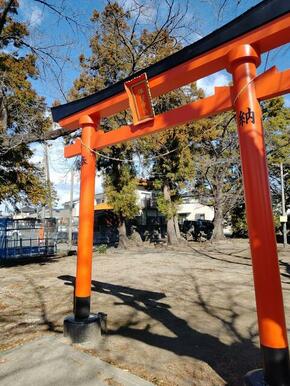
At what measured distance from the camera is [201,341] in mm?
4934

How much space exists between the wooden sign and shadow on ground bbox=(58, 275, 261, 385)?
3210 millimetres

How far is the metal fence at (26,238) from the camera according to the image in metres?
16.8

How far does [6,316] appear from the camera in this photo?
644cm

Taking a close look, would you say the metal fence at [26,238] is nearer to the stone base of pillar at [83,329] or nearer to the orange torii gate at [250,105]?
the stone base of pillar at [83,329]

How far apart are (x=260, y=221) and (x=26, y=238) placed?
652 inches

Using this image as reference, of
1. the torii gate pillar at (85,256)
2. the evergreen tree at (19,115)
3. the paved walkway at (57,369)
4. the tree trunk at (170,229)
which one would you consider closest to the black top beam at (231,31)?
the torii gate pillar at (85,256)

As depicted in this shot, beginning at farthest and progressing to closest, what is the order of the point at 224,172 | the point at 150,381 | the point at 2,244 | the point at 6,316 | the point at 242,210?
the point at 242,210 → the point at 224,172 → the point at 2,244 → the point at 6,316 → the point at 150,381

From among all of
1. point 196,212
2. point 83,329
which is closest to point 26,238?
point 83,329

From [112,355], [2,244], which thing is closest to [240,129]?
[112,355]

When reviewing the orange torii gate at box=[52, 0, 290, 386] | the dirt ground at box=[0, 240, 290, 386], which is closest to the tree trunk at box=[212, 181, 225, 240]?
the dirt ground at box=[0, 240, 290, 386]

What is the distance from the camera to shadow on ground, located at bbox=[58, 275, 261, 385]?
4109 millimetres

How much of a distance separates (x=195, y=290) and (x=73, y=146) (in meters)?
5.09

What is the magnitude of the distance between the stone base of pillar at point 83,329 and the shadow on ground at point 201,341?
1.50 feet

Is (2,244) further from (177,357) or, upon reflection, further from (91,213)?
(177,357)
